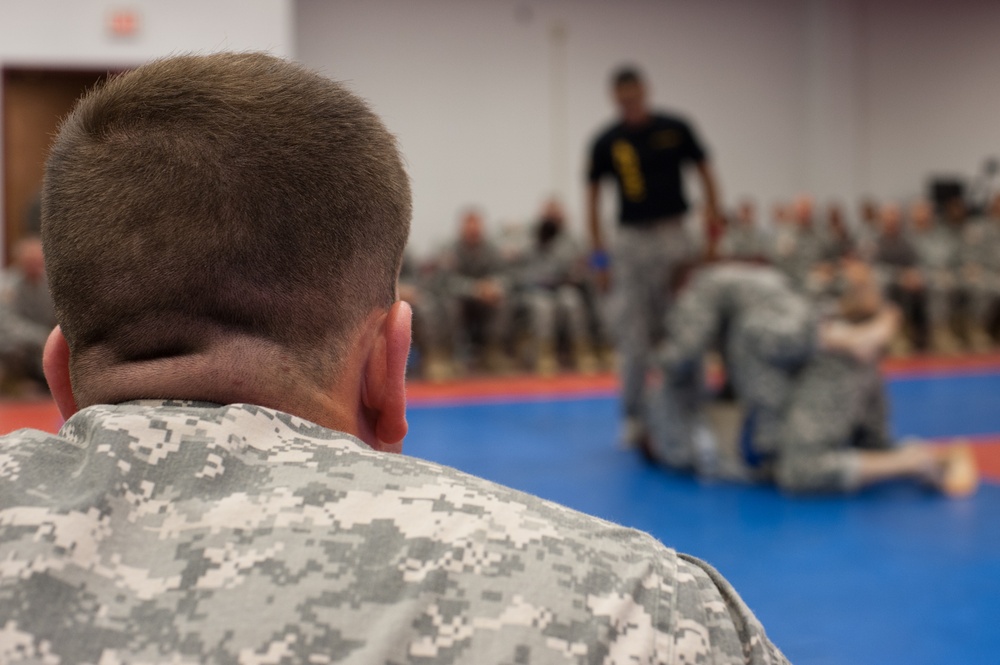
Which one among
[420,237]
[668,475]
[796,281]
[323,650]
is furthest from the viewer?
[420,237]

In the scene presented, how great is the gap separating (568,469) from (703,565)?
4.17 m

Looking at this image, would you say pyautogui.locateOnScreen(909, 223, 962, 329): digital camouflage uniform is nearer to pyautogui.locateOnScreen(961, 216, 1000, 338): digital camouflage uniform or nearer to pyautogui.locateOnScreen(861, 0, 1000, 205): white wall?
pyautogui.locateOnScreen(961, 216, 1000, 338): digital camouflage uniform

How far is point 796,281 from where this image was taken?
389 inches

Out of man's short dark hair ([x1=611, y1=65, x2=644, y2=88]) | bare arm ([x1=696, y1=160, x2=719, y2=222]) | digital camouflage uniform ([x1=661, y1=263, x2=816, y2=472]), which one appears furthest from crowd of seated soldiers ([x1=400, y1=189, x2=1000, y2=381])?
digital camouflage uniform ([x1=661, y1=263, x2=816, y2=472])

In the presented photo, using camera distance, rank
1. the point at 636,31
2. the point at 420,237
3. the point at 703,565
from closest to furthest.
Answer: the point at 703,565
the point at 420,237
the point at 636,31

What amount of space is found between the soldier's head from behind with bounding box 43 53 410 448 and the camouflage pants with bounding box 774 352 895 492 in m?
3.73

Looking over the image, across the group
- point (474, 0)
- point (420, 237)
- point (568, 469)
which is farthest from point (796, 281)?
point (568, 469)

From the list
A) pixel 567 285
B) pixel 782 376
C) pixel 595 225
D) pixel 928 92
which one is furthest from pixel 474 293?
pixel 928 92

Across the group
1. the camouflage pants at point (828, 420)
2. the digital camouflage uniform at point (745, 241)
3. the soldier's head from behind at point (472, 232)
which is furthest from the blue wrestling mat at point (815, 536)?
the digital camouflage uniform at point (745, 241)

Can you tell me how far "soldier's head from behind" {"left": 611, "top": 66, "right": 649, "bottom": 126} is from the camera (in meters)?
5.20

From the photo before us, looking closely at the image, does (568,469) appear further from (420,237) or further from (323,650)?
(420,237)

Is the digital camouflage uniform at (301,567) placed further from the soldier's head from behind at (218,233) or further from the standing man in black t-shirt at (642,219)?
the standing man in black t-shirt at (642,219)

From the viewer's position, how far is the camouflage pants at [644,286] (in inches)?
203

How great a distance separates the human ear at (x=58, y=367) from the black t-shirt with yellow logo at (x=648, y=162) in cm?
446
